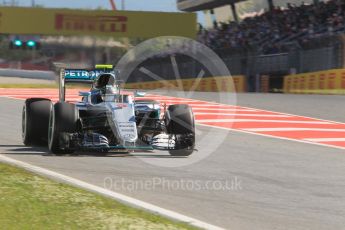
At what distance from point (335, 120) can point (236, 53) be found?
14862 millimetres

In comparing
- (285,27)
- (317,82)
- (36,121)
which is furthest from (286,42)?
(36,121)

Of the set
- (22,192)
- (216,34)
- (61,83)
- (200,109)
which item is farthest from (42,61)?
(22,192)

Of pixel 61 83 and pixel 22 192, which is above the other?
pixel 61 83

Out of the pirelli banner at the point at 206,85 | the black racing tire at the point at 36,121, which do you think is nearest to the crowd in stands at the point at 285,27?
the pirelli banner at the point at 206,85

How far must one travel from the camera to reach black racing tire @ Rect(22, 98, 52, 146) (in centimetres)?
848

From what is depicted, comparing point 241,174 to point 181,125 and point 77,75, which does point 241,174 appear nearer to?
point 181,125

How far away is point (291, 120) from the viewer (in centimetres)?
1407

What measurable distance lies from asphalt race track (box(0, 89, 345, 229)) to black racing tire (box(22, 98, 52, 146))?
6.6 inches

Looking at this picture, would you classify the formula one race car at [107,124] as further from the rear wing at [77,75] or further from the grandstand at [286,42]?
the grandstand at [286,42]

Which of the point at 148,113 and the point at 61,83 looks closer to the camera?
the point at 148,113

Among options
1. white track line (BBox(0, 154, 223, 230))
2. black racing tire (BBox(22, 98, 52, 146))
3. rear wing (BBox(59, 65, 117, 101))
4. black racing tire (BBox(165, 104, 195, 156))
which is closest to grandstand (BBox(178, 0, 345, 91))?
rear wing (BBox(59, 65, 117, 101))

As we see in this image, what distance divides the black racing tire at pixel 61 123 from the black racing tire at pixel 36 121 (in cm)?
49

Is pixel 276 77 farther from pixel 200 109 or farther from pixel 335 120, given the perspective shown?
pixel 335 120

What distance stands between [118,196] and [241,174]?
1.89 metres
